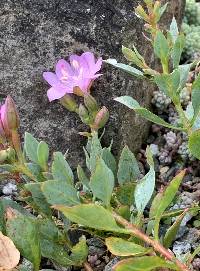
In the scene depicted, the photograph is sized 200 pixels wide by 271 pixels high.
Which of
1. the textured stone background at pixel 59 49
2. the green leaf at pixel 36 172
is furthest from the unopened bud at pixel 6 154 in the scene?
the textured stone background at pixel 59 49

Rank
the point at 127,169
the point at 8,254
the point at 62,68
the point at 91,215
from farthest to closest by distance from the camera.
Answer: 1. the point at 62,68
2. the point at 127,169
3. the point at 8,254
4. the point at 91,215

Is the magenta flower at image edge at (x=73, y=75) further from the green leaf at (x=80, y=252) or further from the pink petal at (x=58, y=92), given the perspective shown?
the green leaf at (x=80, y=252)

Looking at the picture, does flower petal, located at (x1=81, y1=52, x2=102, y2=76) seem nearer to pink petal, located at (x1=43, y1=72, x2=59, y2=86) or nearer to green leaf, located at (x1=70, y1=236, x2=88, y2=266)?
pink petal, located at (x1=43, y1=72, x2=59, y2=86)

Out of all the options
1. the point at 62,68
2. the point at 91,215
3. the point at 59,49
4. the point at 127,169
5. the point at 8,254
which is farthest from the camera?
the point at 59,49

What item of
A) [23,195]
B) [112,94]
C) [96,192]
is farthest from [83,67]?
[96,192]

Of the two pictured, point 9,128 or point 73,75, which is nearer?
point 9,128

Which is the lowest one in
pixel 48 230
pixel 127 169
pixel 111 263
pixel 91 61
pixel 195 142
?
pixel 111 263

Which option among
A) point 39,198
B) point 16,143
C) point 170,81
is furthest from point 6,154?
point 170,81

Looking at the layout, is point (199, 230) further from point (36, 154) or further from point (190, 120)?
point (36, 154)

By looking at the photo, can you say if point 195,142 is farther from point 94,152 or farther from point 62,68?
point 62,68
